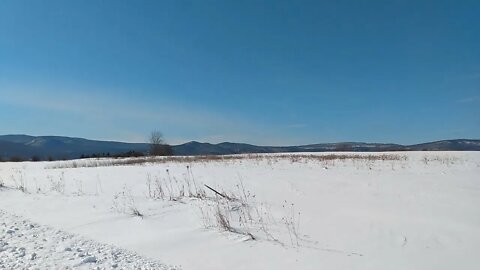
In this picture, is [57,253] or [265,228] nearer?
[57,253]

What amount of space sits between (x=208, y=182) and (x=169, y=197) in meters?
2.52

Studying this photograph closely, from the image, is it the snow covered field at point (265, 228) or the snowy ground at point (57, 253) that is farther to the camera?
the snow covered field at point (265, 228)

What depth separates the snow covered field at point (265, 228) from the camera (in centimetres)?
589

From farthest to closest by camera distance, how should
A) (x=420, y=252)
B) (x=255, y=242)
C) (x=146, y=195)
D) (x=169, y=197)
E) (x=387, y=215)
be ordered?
(x=146, y=195) → (x=169, y=197) → (x=387, y=215) → (x=255, y=242) → (x=420, y=252)

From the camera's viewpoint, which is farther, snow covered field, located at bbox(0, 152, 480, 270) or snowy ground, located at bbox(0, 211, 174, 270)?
snow covered field, located at bbox(0, 152, 480, 270)

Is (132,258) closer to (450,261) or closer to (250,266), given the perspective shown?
(250,266)

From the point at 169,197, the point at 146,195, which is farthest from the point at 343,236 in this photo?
the point at 146,195

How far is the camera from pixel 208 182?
13977 mm

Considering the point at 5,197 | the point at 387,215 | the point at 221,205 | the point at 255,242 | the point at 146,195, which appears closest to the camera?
the point at 255,242

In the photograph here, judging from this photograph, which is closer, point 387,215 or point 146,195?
point 387,215

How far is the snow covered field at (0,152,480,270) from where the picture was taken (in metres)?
5.89

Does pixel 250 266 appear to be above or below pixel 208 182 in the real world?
below

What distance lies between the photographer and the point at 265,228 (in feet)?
25.7

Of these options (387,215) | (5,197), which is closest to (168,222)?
(387,215)
